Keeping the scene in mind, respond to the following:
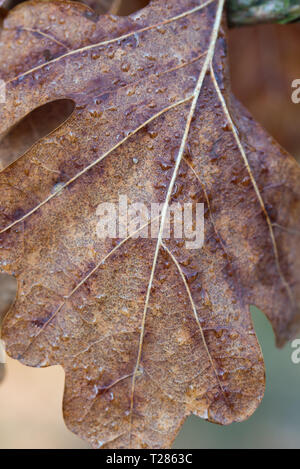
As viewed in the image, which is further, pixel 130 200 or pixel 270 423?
pixel 270 423

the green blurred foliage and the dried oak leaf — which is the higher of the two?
the dried oak leaf

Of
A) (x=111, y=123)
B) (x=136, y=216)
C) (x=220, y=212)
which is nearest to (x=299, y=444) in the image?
(x=220, y=212)

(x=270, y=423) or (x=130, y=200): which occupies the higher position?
(x=130, y=200)

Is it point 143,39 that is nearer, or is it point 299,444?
point 143,39

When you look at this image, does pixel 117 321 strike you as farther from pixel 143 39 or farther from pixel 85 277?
pixel 143 39

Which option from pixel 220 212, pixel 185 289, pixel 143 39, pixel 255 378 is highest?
pixel 143 39

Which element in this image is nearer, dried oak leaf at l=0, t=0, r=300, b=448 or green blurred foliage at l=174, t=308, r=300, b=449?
dried oak leaf at l=0, t=0, r=300, b=448

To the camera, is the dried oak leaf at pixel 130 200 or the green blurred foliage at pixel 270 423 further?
the green blurred foliage at pixel 270 423

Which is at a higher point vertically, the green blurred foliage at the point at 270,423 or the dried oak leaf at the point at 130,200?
the dried oak leaf at the point at 130,200
